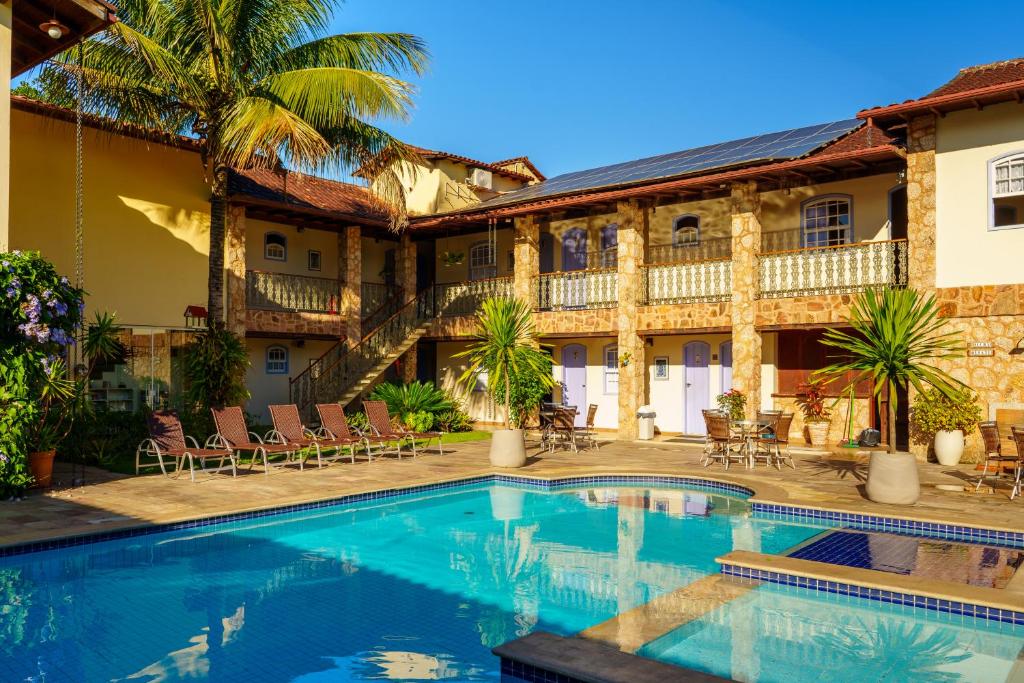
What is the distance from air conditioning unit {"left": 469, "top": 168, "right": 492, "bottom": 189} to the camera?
26641 millimetres

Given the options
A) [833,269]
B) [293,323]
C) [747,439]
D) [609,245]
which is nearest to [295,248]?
[293,323]

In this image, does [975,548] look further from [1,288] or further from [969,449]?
[1,288]

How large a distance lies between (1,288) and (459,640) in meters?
7.66

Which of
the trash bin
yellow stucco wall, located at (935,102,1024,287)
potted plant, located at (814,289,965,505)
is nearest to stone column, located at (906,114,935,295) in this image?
yellow stucco wall, located at (935,102,1024,287)

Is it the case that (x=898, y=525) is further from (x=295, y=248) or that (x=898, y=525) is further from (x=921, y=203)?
(x=295, y=248)

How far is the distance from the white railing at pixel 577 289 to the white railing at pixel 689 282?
3.40ft

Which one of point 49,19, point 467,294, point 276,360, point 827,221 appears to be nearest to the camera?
point 49,19

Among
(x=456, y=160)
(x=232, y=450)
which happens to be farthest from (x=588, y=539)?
(x=456, y=160)

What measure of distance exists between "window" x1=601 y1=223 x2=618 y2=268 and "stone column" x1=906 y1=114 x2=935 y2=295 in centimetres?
775

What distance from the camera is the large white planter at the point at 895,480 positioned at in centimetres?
1009

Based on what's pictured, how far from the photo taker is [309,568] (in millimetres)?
7996

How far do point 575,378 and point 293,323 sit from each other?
7758 millimetres

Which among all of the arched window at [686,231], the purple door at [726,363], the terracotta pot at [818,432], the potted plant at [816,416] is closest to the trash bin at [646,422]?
the purple door at [726,363]

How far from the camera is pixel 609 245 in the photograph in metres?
21.5
